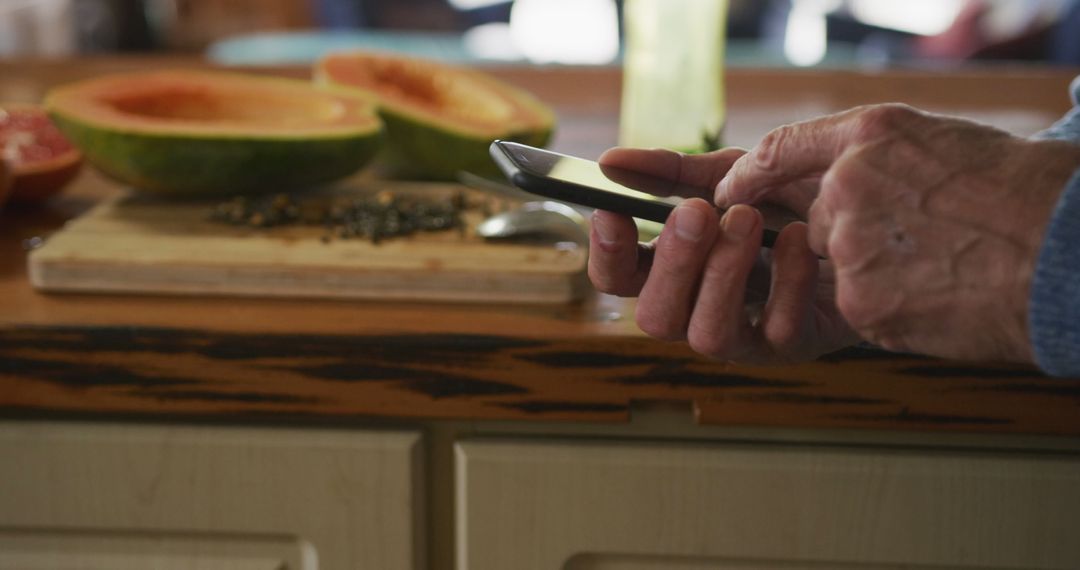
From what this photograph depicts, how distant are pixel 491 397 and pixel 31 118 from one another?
571 millimetres

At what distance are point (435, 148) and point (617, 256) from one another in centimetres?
38

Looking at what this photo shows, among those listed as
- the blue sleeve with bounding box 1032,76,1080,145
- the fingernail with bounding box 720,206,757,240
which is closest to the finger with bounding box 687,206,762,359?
the fingernail with bounding box 720,206,757,240

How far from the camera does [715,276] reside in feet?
1.66

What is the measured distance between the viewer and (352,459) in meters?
0.63

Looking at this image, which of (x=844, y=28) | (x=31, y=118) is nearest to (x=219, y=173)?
(x=31, y=118)

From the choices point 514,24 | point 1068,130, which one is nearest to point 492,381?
point 1068,130

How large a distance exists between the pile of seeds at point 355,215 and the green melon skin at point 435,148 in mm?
106

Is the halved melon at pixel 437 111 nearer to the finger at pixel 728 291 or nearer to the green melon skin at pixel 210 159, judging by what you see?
the green melon skin at pixel 210 159

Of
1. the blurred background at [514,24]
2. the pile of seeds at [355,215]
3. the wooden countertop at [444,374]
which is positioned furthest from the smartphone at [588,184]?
the blurred background at [514,24]

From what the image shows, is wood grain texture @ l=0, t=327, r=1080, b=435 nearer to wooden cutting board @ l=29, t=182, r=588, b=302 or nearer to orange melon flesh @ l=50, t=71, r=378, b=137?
wooden cutting board @ l=29, t=182, r=588, b=302

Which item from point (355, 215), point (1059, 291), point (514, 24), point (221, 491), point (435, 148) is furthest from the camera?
point (514, 24)

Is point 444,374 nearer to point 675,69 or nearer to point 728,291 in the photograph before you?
point 728,291

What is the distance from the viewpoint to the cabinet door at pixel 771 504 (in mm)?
625

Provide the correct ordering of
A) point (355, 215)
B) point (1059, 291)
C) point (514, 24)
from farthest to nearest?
point (514, 24) < point (355, 215) < point (1059, 291)
